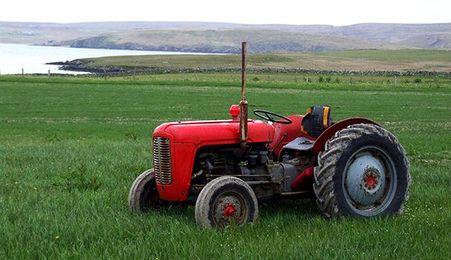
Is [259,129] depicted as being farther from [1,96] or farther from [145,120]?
[1,96]

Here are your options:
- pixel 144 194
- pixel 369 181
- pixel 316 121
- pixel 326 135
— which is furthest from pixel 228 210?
pixel 316 121

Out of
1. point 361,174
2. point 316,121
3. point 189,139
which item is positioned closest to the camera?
point 189,139

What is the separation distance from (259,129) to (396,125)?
17704mm

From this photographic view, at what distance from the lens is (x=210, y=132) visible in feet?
24.0

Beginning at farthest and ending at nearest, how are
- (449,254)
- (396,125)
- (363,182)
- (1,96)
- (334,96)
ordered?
(334,96), (1,96), (396,125), (363,182), (449,254)

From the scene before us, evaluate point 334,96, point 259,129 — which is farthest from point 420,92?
point 259,129

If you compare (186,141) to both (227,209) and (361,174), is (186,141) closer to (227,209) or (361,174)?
(227,209)

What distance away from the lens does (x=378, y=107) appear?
3262 centimetres

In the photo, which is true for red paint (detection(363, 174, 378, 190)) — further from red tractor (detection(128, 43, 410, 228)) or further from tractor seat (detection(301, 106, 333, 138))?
tractor seat (detection(301, 106, 333, 138))

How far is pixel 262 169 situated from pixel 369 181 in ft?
4.09

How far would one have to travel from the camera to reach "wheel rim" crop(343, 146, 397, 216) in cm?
767

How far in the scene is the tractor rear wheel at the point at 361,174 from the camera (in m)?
7.45

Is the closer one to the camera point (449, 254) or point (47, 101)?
point (449, 254)

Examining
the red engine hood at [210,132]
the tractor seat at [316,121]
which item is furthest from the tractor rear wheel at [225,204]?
the tractor seat at [316,121]
